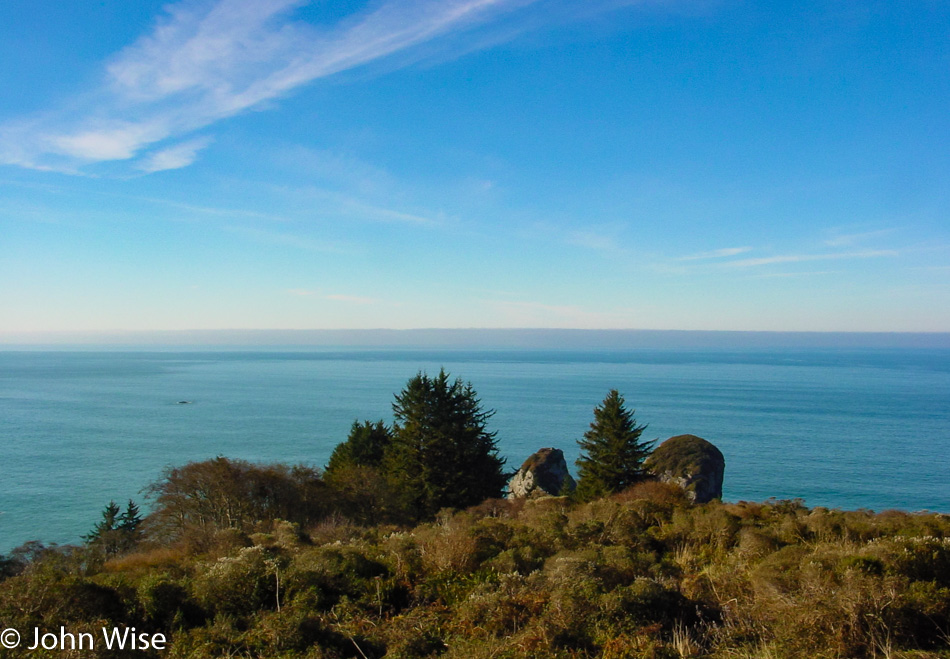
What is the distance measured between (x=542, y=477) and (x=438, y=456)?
585 centimetres

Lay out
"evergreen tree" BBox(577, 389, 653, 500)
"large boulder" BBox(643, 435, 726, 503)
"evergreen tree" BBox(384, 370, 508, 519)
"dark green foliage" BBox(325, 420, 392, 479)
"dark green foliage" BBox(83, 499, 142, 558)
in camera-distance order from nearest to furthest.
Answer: "dark green foliage" BBox(83, 499, 142, 558) → "evergreen tree" BBox(384, 370, 508, 519) → "evergreen tree" BBox(577, 389, 653, 500) → "large boulder" BBox(643, 435, 726, 503) → "dark green foliage" BBox(325, 420, 392, 479)

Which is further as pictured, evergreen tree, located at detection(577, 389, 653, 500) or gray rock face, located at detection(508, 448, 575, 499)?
gray rock face, located at detection(508, 448, 575, 499)

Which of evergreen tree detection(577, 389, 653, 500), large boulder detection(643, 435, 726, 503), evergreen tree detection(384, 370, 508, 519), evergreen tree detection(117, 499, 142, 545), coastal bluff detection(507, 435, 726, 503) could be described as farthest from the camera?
evergreen tree detection(117, 499, 142, 545)

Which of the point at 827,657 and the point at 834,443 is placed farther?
the point at 834,443

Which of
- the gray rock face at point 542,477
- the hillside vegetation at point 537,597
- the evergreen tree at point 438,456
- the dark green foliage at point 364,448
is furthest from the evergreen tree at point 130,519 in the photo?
the hillside vegetation at point 537,597

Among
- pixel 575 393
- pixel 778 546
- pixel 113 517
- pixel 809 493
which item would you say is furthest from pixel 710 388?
pixel 778 546

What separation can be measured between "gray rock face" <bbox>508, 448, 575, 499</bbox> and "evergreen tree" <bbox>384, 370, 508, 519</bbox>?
1.16m

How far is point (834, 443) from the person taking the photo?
5506 cm

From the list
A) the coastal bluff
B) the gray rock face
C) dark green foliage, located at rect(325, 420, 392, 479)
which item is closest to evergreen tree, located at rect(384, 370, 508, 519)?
the gray rock face

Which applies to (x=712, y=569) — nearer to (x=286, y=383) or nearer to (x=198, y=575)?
(x=198, y=575)

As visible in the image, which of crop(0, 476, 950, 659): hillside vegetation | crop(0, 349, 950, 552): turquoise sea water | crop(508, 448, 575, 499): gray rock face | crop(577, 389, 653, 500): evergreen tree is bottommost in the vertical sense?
crop(0, 349, 950, 552): turquoise sea water

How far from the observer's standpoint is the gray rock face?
30.2 metres

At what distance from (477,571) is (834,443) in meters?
58.8

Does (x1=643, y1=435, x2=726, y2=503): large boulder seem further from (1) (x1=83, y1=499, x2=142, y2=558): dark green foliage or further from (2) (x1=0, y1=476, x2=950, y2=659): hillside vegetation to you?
(1) (x1=83, y1=499, x2=142, y2=558): dark green foliage
